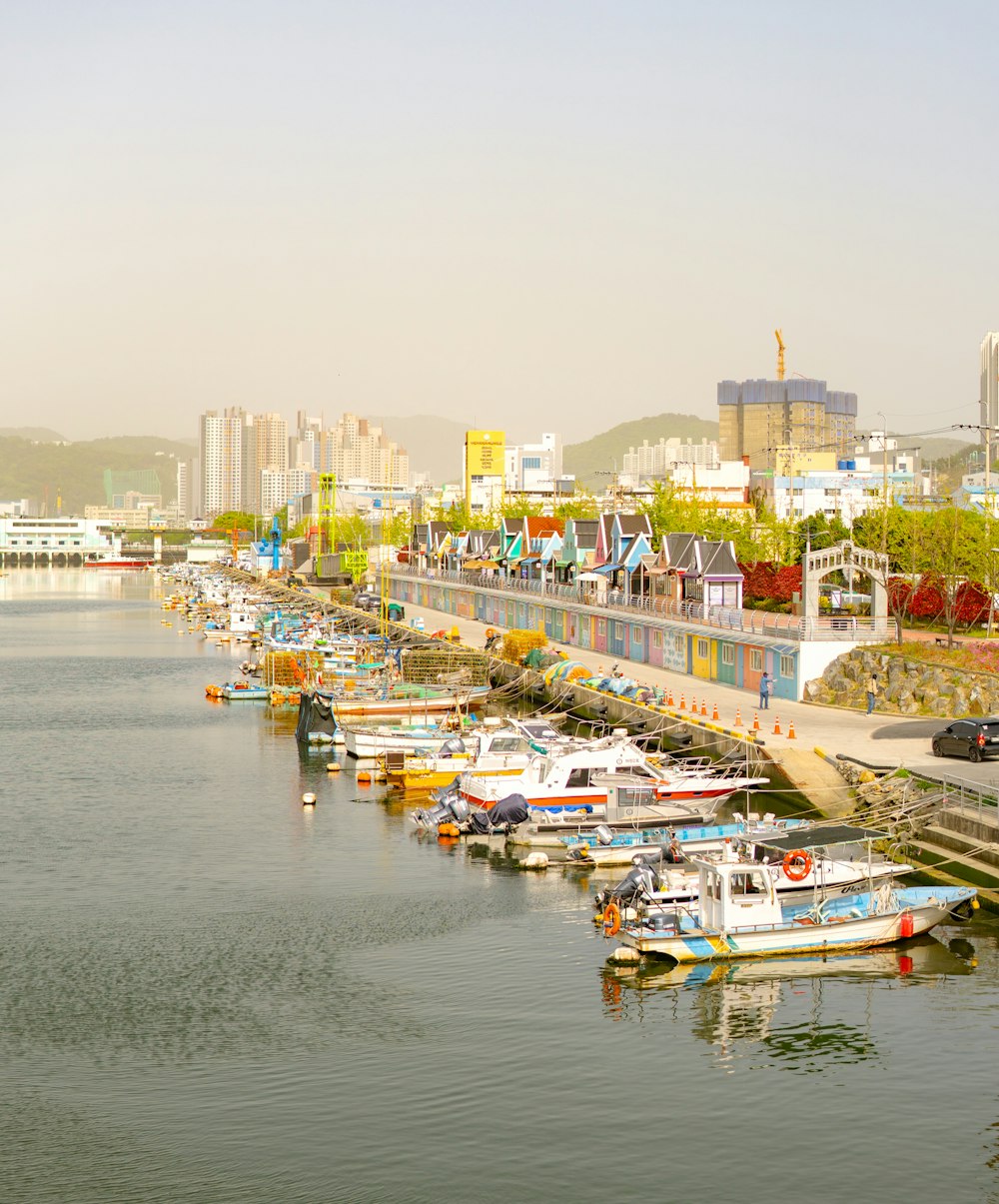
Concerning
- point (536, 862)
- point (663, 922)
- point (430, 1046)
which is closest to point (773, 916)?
point (663, 922)

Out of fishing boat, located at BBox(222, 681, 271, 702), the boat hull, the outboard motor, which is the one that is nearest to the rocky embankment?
the boat hull

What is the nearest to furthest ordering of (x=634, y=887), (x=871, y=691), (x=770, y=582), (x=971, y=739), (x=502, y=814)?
1. (x=634, y=887)
2. (x=971, y=739)
3. (x=502, y=814)
4. (x=871, y=691)
5. (x=770, y=582)

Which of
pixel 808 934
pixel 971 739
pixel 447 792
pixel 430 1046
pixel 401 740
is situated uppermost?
pixel 971 739

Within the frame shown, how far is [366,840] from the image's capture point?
51062mm

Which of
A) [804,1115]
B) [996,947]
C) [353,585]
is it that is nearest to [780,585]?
[996,947]

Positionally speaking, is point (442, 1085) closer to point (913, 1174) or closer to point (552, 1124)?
→ point (552, 1124)

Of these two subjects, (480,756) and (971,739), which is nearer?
(971,739)

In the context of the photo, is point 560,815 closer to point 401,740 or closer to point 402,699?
point 401,740

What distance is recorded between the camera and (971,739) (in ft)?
163

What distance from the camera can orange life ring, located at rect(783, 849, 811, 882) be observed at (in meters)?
37.7

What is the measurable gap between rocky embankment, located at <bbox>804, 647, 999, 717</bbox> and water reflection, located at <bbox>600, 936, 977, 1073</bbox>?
23.3 meters

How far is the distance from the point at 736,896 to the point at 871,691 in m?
27.8

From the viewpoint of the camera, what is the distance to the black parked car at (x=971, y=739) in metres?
49.6

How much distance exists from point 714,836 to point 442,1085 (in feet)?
59.5
